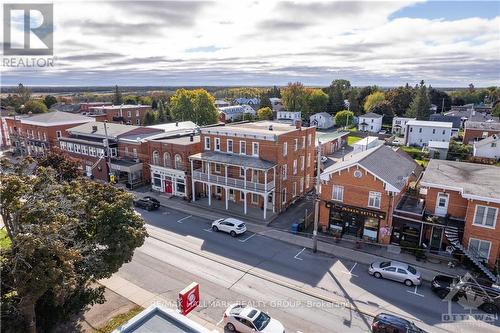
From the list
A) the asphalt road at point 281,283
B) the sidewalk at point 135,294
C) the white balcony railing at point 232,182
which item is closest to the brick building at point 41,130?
the white balcony railing at point 232,182

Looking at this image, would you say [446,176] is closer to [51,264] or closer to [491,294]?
[491,294]

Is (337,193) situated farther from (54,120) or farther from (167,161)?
(54,120)

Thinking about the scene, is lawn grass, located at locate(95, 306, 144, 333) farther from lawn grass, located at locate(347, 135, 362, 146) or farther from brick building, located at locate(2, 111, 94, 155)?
lawn grass, located at locate(347, 135, 362, 146)

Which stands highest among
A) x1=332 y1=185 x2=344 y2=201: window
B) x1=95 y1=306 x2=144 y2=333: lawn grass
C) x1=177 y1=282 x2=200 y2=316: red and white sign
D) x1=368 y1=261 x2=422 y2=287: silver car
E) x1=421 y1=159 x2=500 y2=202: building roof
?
x1=421 y1=159 x2=500 y2=202: building roof

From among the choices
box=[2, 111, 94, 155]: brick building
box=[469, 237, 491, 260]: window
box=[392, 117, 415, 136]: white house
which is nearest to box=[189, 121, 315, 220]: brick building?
box=[469, 237, 491, 260]: window

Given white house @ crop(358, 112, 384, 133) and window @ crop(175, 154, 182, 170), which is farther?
white house @ crop(358, 112, 384, 133)

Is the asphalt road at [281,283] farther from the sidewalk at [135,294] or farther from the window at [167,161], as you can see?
the window at [167,161]

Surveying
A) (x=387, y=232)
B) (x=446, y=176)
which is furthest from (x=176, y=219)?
(x=446, y=176)
